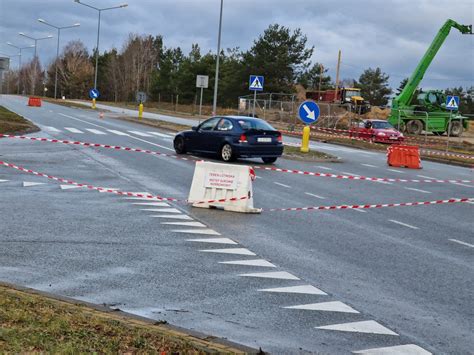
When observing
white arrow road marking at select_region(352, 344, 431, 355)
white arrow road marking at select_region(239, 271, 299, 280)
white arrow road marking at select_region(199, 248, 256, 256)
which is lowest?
white arrow road marking at select_region(199, 248, 256, 256)

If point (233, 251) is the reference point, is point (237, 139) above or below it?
above

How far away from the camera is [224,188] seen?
1281cm

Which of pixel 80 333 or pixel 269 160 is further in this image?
pixel 269 160

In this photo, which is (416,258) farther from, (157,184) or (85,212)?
(157,184)

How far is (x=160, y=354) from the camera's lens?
4.36 meters

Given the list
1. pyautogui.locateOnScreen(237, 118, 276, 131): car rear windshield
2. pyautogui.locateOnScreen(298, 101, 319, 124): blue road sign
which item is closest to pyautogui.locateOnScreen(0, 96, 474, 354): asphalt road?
pyautogui.locateOnScreen(237, 118, 276, 131): car rear windshield

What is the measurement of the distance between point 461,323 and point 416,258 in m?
2.94

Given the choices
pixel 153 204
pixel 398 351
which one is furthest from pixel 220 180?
pixel 398 351

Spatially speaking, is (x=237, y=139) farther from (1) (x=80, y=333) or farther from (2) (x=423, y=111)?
(2) (x=423, y=111)

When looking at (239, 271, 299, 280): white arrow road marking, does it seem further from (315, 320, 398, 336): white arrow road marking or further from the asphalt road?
(315, 320, 398, 336): white arrow road marking

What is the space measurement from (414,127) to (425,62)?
15.0 feet

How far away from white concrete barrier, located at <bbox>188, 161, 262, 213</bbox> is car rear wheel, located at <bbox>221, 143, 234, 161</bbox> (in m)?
9.04

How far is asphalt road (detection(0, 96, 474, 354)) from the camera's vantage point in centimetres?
579

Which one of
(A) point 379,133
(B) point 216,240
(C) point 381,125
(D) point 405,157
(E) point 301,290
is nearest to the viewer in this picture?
(E) point 301,290
